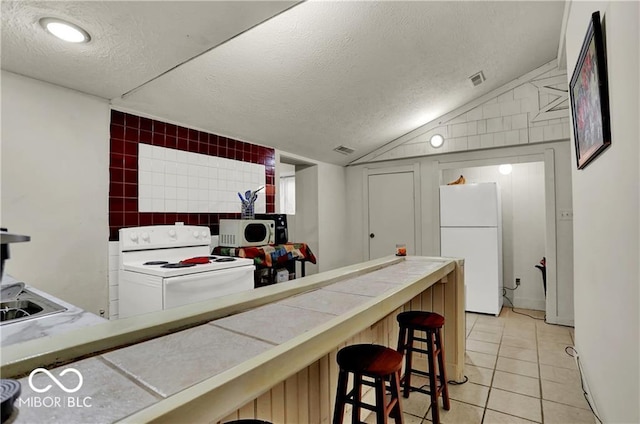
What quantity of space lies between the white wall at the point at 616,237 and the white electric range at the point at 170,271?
223cm

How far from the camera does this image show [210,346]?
83cm

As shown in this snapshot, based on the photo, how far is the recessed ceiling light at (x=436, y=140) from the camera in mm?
4492

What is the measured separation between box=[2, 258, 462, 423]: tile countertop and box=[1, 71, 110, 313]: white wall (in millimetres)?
1884

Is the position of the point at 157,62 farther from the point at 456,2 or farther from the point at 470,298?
the point at 470,298

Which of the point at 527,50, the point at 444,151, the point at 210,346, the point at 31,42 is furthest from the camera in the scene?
the point at 444,151

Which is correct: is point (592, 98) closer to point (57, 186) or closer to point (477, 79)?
point (477, 79)

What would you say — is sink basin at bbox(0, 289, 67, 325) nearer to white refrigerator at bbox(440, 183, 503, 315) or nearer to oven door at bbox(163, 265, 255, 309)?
oven door at bbox(163, 265, 255, 309)

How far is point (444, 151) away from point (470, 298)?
198 centimetres

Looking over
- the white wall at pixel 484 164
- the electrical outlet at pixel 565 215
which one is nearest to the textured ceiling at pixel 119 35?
the white wall at pixel 484 164

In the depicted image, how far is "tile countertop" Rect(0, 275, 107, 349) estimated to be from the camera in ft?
3.16

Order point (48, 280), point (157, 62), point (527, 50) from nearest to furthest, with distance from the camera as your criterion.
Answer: point (157, 62) → point (48, 280) → point (527, 50)

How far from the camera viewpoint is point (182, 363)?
2.39 feet

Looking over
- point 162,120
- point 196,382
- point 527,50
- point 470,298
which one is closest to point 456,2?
point 527,50

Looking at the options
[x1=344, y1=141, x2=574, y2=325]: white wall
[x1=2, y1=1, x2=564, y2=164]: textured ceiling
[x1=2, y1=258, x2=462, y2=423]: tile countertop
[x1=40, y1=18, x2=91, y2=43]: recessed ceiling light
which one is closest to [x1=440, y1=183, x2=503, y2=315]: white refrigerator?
[x1=344, y1=141, x2=574, y2=325]: white wall
